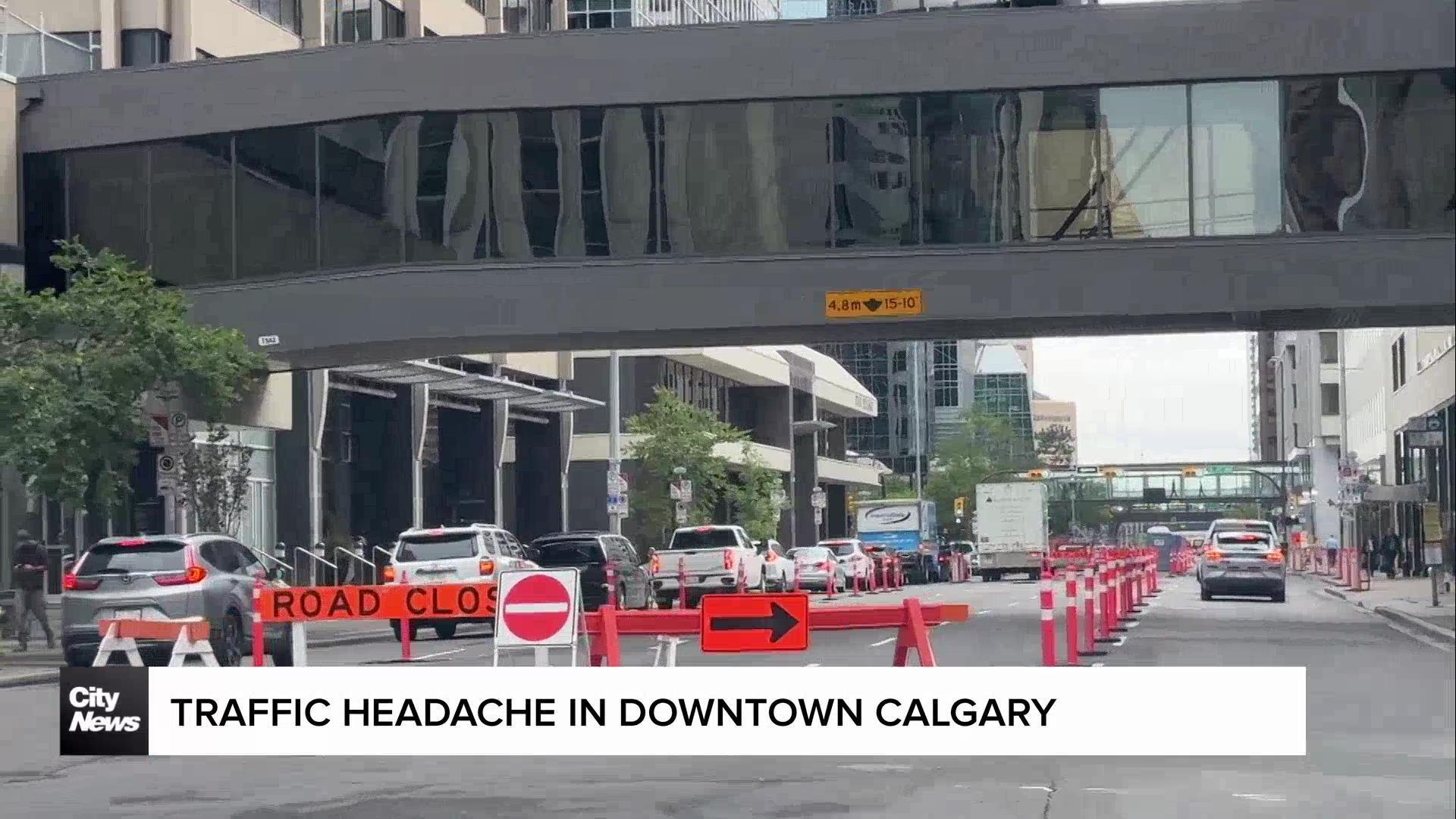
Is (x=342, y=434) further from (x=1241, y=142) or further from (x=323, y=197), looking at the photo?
(x=1241, y=142)

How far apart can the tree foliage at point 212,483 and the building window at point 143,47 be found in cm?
1377

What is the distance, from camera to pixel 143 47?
151 ft

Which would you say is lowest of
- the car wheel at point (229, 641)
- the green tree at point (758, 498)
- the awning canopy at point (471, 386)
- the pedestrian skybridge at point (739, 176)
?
the car wheel at point (229, 641)

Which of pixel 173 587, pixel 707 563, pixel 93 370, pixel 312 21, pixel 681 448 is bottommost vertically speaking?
pixel 707 563

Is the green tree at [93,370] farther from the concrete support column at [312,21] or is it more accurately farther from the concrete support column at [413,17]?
the concrete support column at [413,17]

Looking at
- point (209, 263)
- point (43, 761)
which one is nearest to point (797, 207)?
point (209, 263)

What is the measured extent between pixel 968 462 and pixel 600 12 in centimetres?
2693

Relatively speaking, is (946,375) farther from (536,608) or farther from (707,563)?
(536,608)

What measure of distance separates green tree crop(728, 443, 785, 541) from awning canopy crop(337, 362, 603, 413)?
594 centimetres

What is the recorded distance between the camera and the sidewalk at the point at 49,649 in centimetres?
2391

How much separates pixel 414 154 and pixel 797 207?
5.92 metres

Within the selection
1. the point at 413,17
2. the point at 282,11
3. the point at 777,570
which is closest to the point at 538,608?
→ the point at 777,570

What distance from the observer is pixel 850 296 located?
31.1 metres

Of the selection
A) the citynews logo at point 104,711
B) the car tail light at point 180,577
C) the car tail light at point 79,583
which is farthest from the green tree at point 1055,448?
the citynews logo at point 104,711
